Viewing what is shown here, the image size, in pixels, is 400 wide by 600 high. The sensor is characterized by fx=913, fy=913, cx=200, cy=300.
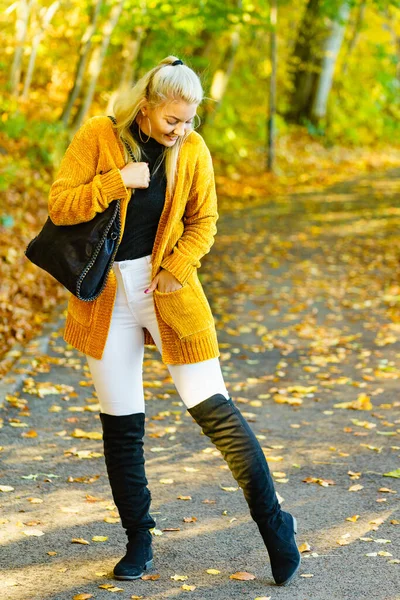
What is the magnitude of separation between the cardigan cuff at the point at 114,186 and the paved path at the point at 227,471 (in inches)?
65.7

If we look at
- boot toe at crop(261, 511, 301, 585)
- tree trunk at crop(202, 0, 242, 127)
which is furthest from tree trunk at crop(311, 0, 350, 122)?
boot toe at crop(261, 511, 301, 585)

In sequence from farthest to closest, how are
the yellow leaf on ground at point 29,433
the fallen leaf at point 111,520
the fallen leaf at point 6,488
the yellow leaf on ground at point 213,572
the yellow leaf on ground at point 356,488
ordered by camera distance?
1. the yellow leaf on ground at point 29,433
2. the yellow leaf on ground at point 356,488
3. the fallen leaf at point 6,488
4. the fallen leaf at point 111,520
5. the yellow leaf on ground at point 213,572

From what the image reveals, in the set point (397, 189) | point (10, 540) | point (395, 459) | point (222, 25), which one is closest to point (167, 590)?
point (10, 540)

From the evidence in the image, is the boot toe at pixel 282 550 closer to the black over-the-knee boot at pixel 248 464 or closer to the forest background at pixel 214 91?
the black over-the-knee boot at pixel 248 464

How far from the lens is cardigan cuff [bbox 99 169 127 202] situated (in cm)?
357

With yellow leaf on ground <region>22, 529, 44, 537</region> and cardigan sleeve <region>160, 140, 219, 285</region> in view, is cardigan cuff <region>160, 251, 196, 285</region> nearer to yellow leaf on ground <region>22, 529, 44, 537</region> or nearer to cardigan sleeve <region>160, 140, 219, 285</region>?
cardigan sleeve <region>160, 140, 219, 285</region>

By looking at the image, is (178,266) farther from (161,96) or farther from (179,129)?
(161,96)

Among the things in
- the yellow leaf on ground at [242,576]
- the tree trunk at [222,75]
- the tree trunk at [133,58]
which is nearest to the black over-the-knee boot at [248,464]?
the yellow leaf on ground at [242,576]

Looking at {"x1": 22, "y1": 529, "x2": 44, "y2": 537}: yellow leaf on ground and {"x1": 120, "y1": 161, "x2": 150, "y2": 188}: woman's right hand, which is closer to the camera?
{"x1": 120, "y1": 161, "x2": 150, "y2": 188}: woman's right hand

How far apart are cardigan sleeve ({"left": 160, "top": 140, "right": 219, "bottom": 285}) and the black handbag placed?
25 centimetres

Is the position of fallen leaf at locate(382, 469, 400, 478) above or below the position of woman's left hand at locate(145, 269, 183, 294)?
below

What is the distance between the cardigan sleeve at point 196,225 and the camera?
3740 millimetres

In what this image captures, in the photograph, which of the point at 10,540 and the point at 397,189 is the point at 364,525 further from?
the point at 397,189

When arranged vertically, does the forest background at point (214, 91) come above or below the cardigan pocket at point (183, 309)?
above
